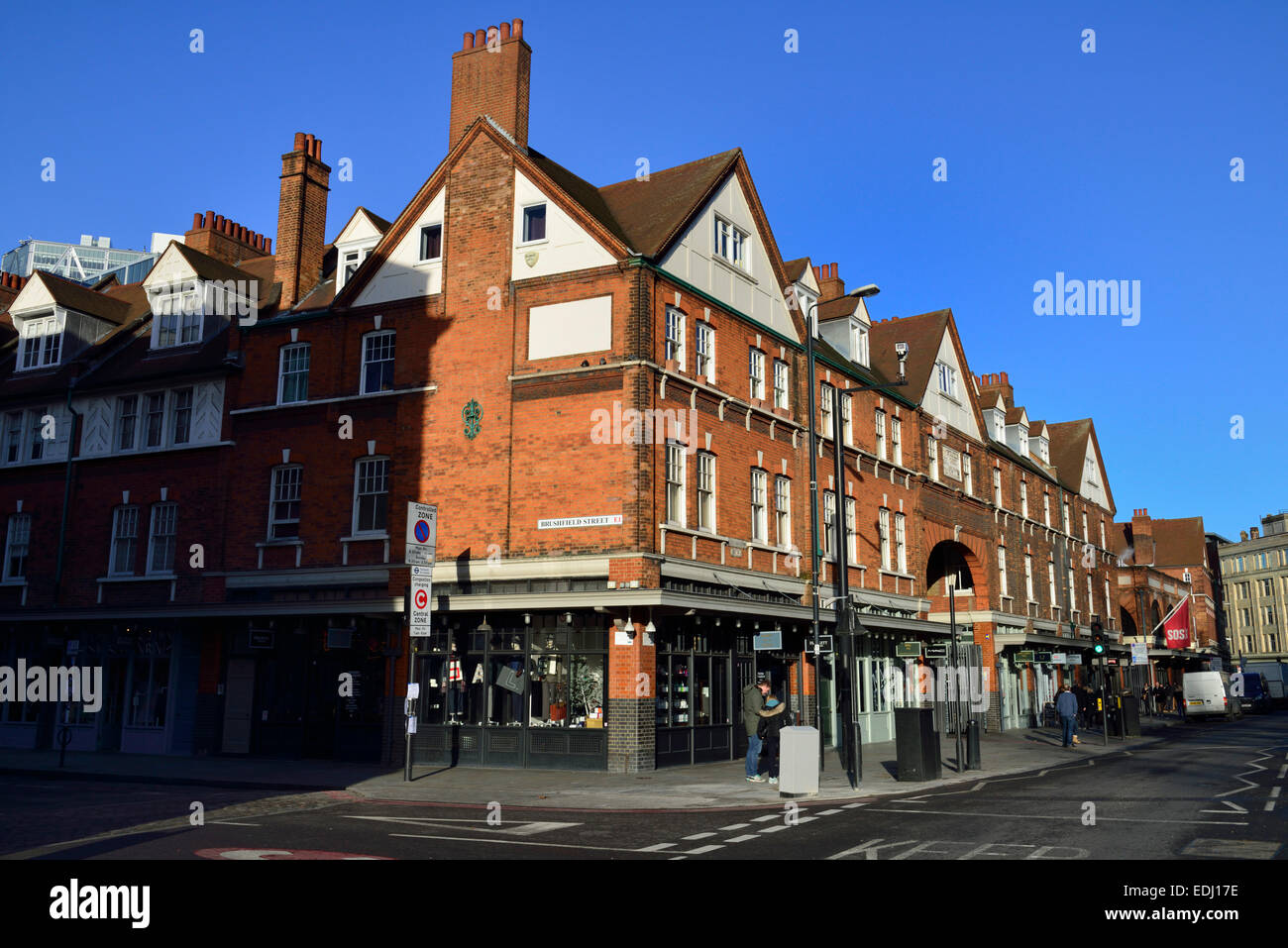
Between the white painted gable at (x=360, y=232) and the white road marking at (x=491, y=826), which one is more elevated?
the white painted gable at (x=360, y=232)

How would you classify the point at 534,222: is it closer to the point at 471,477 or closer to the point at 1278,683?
the point at 471,477

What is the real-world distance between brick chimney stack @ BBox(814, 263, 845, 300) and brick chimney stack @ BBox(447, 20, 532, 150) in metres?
16.3

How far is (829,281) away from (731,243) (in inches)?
523

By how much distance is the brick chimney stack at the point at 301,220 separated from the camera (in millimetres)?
30188

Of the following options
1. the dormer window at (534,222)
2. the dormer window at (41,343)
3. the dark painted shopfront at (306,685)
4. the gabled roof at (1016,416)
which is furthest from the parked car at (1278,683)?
the dormer window at (41,343)

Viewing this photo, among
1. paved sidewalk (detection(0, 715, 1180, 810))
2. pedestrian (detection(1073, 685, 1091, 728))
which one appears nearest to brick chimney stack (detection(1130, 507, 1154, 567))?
pedestrian (detection(1073, 685, 1091, 728))

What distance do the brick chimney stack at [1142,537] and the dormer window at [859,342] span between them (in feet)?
142

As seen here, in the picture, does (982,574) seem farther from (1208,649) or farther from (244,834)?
(1208,649)

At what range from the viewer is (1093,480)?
5734 cm

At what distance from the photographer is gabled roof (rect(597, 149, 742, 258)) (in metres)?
24.4

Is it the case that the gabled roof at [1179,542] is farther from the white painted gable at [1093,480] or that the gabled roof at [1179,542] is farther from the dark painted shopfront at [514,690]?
the dark painted shopfront at [514,690]

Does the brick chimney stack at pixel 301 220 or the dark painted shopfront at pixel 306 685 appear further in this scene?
the brick chimney stack at pixel 301 220

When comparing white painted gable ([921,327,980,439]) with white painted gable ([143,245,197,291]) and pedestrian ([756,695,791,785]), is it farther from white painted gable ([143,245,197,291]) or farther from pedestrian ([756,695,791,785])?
white painted gable ([143,245,197,291])
